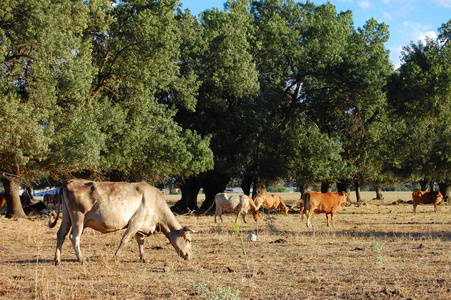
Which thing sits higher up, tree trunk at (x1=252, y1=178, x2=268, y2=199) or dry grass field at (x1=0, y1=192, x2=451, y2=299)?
tree trunk at (x1=252, y1=178, x2=268, y2=199)

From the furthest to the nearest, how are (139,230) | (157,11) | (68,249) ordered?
(157,11) < (68,249) < (139,230)

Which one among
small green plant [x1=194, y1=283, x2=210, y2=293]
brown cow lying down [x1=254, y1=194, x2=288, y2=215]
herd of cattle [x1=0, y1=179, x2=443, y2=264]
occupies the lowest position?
small green plant [x1=194, y1=283, x2=210, y2=293]

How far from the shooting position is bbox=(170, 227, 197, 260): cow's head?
1041 centimetres

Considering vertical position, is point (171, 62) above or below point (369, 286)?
above

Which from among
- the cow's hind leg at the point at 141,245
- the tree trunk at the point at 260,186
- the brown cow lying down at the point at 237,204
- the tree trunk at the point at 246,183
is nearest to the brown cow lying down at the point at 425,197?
the tree trunk at the point at 260,186

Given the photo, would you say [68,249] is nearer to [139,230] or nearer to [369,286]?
[139,230]

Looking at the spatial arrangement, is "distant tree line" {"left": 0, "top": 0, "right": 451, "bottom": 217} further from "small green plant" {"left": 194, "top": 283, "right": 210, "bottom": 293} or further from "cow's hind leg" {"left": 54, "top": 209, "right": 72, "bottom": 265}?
"small green plant" {"left": 194, "top": 283, "right": 210, "bottom": 293}

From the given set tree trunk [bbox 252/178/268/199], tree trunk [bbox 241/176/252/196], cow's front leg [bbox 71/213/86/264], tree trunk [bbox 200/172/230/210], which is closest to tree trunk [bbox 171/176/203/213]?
tree trunk [bbox 200/172/230/210]

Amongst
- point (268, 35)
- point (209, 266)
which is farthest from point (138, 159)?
point (209, 266)

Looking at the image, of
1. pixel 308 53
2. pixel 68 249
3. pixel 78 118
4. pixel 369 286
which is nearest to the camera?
pixel 369 286

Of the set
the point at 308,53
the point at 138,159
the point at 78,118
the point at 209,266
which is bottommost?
the point at 209,266

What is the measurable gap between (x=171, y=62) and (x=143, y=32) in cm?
228

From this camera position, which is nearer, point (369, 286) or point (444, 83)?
point (369, 286)

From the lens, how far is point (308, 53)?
1136 inches
